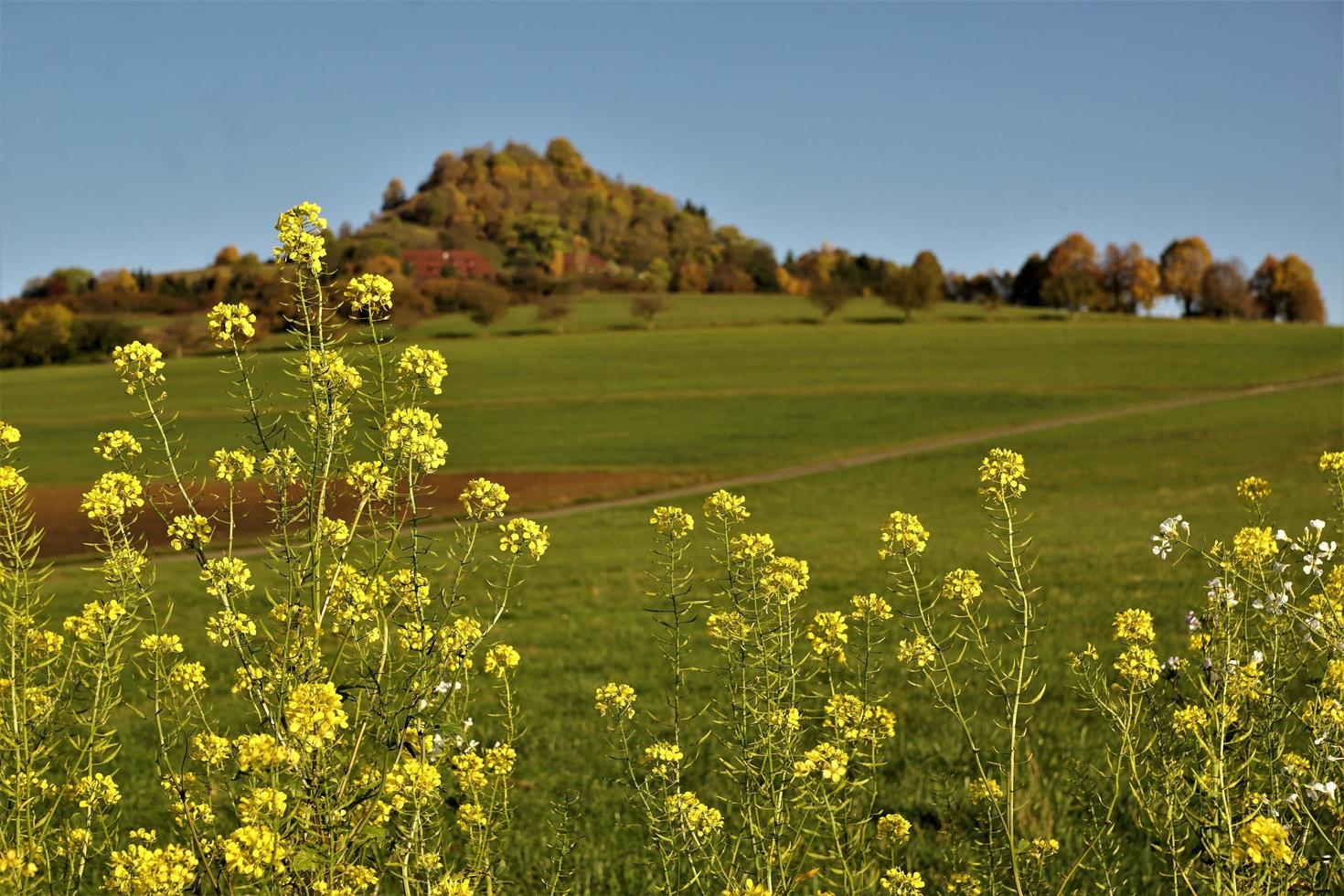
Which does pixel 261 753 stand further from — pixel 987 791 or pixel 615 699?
pixel 987 791

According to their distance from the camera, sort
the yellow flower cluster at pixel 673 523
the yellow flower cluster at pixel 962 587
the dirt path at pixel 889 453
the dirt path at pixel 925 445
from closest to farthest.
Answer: the yellow flower cluster at pixel 673 523
the yellow flower cluster at pixel 962 587
the dirt path at pixel 889 453
the dirt path at pixel 925 445

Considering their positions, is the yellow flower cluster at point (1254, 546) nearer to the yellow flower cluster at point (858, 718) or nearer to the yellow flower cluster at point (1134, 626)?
the yellow flower cluster at point (1134, 626)

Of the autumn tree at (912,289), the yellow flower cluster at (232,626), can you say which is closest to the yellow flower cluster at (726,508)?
the yellow flower cluster at (232,626)

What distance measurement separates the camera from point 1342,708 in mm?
2977

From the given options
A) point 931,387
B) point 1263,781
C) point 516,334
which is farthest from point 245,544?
point 516,334

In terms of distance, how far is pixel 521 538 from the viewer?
10.0 feet

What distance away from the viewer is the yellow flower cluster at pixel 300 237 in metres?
2.78

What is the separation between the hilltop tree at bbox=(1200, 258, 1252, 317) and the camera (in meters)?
101

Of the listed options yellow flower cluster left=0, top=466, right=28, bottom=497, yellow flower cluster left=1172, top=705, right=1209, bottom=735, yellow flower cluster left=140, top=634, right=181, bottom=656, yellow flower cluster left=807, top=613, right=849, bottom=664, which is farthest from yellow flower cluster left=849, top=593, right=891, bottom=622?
yellow flower cluster left=0, top=466, right=28, bottom=497

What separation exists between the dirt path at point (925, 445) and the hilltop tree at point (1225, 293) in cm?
5302

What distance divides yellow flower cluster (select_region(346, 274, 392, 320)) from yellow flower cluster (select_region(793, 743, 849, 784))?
Result: 1.74 metres

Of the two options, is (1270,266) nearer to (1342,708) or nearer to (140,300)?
(140,300)

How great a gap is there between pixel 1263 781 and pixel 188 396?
61531 mm

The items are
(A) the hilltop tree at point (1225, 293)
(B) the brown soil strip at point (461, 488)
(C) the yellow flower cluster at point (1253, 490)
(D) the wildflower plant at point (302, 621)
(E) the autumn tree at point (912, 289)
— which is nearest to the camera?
(D) the wildflower plant at point (302, 621)
